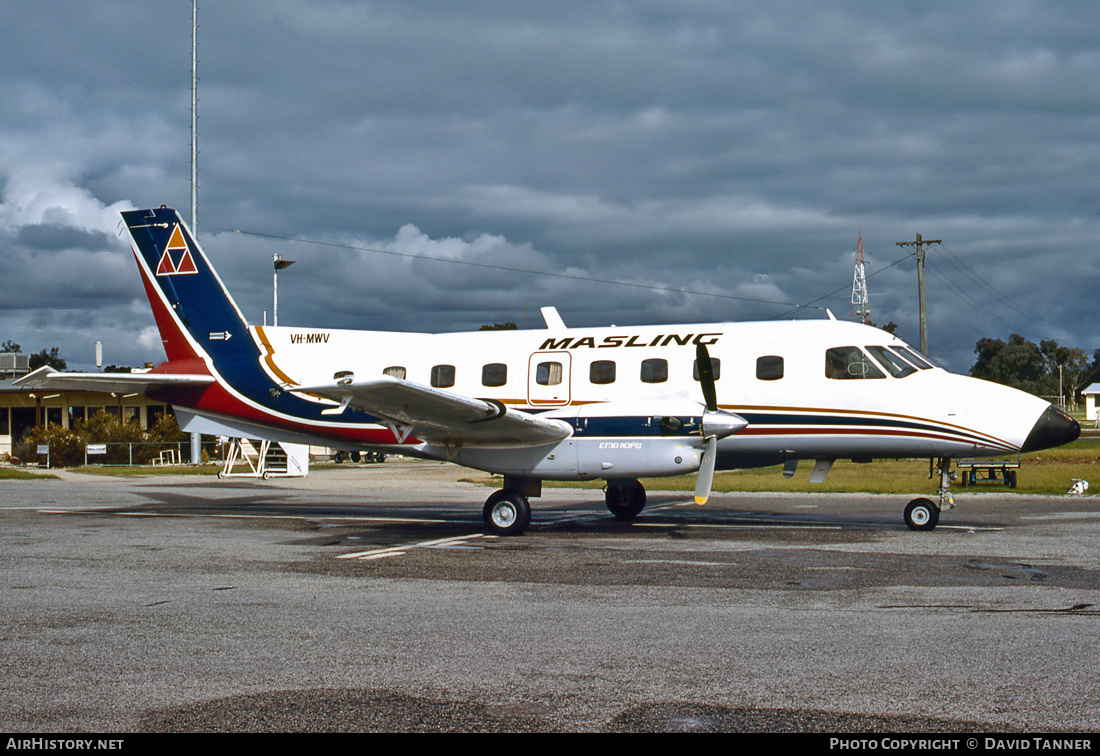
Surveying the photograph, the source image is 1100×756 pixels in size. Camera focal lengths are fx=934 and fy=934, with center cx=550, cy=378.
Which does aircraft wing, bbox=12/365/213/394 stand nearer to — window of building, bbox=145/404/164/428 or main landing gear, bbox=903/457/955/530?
main landing gear, bbox=903/457/955/530

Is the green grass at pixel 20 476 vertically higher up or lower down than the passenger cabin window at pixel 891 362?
lower down

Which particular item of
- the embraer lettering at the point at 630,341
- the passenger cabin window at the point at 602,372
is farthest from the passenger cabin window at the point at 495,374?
the passenger cabin window at the point at 602,372

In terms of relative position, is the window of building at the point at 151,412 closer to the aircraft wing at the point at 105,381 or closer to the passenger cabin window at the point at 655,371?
the aircraft wing at the point at 105,381

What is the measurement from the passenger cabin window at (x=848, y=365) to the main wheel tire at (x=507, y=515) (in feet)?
18.5

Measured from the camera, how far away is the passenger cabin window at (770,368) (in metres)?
16.0

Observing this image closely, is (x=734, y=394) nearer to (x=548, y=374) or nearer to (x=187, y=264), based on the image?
(x=548, y=374)

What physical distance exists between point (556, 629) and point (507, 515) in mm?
7524

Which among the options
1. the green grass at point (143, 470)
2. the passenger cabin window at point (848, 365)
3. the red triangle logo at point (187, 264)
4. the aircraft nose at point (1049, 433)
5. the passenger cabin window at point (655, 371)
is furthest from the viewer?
the green grass at point (143, 470)

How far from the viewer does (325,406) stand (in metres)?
18.4

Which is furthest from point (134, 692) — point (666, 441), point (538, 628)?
point (666, 441)

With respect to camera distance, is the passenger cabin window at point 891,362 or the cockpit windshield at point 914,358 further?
the cockpit windshield at point 914,358

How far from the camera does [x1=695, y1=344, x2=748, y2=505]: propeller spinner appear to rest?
1484 cm

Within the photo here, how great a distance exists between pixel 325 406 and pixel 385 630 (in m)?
10.9

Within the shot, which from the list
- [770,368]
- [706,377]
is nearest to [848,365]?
[770,368]
